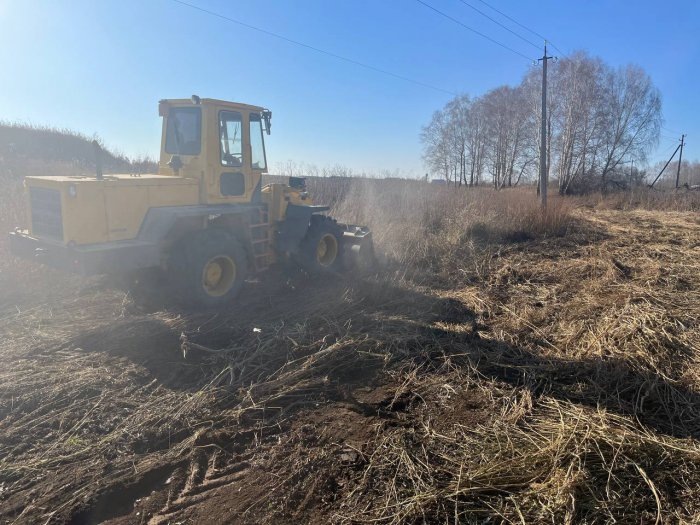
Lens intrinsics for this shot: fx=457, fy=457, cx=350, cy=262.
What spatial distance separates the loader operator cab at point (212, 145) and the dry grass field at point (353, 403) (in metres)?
1.64

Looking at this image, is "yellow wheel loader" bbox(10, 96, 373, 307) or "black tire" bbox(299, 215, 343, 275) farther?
"black tire" bbox(299, 215, 343, 275)

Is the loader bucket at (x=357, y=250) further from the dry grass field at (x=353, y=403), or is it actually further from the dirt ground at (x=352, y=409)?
the dirt ground at (x=352, y=409)

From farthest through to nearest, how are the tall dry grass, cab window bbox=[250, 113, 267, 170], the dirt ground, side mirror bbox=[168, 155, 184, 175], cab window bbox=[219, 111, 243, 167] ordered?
the tall dry grass → cab window bbox=[250, 113, 267, 170] → cab window bbox=[219, 111, 243, 167] → side mirror bbox=[168, 155, 184, 175] → the dirt ground

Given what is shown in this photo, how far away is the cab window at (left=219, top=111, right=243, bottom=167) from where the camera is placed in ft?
20.6

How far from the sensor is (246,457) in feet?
9.96

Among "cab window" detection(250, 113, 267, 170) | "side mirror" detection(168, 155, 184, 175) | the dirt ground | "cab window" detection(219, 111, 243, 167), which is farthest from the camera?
"cab window" detection(250, 113, 267, 170)

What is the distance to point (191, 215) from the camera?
584 centimetres

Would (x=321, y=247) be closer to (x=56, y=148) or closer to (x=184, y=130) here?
(x=184, y=130)

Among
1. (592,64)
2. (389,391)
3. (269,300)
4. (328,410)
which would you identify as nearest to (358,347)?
(389,391)

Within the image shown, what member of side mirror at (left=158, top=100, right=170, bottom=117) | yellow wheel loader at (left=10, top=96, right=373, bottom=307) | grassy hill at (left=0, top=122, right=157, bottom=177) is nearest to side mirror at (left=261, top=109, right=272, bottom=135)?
yellow wheel loader at (left=10, top=96, right=373, bottom=307)

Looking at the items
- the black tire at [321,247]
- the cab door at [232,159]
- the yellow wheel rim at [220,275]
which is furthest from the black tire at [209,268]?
the black tire at [321,247]

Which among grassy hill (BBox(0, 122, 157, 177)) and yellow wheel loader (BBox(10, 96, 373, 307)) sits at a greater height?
grassy hill (BBox(0, 122, 157, 177))

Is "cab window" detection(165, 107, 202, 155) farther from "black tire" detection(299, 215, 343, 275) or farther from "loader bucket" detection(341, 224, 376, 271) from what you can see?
"loader bucket" detection(341, 224, 376, 271)

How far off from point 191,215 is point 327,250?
297 centimetres
